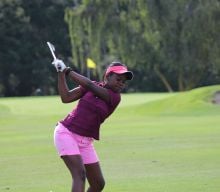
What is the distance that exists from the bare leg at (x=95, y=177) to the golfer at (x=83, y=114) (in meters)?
0.15

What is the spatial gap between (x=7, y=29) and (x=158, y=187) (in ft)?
213

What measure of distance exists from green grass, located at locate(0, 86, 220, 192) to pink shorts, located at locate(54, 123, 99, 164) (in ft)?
8.40

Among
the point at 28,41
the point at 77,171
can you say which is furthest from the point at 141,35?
the point at 77,171

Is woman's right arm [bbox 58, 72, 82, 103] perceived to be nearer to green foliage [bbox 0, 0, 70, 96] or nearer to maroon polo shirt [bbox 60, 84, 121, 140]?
maroon polo shirt [bbox 60, 84, 121, 140]

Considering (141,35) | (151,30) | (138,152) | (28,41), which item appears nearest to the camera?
(138,152)

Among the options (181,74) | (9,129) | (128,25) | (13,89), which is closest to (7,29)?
(13,89)

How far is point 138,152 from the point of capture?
16.9m

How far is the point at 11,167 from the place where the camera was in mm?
14609

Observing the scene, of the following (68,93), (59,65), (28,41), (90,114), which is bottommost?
(28,41)

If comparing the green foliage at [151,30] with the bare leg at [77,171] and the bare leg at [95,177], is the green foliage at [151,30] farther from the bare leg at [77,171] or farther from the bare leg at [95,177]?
the bare leg at [77,171]

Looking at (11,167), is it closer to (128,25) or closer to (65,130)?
(65,130)

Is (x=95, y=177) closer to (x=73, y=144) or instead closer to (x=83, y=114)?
(x=73, y=144)

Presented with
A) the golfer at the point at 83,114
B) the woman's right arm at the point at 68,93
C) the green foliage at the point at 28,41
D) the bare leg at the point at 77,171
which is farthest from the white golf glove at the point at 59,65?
the green foliage at the point at 28,41

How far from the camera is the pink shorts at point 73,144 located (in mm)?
8391
